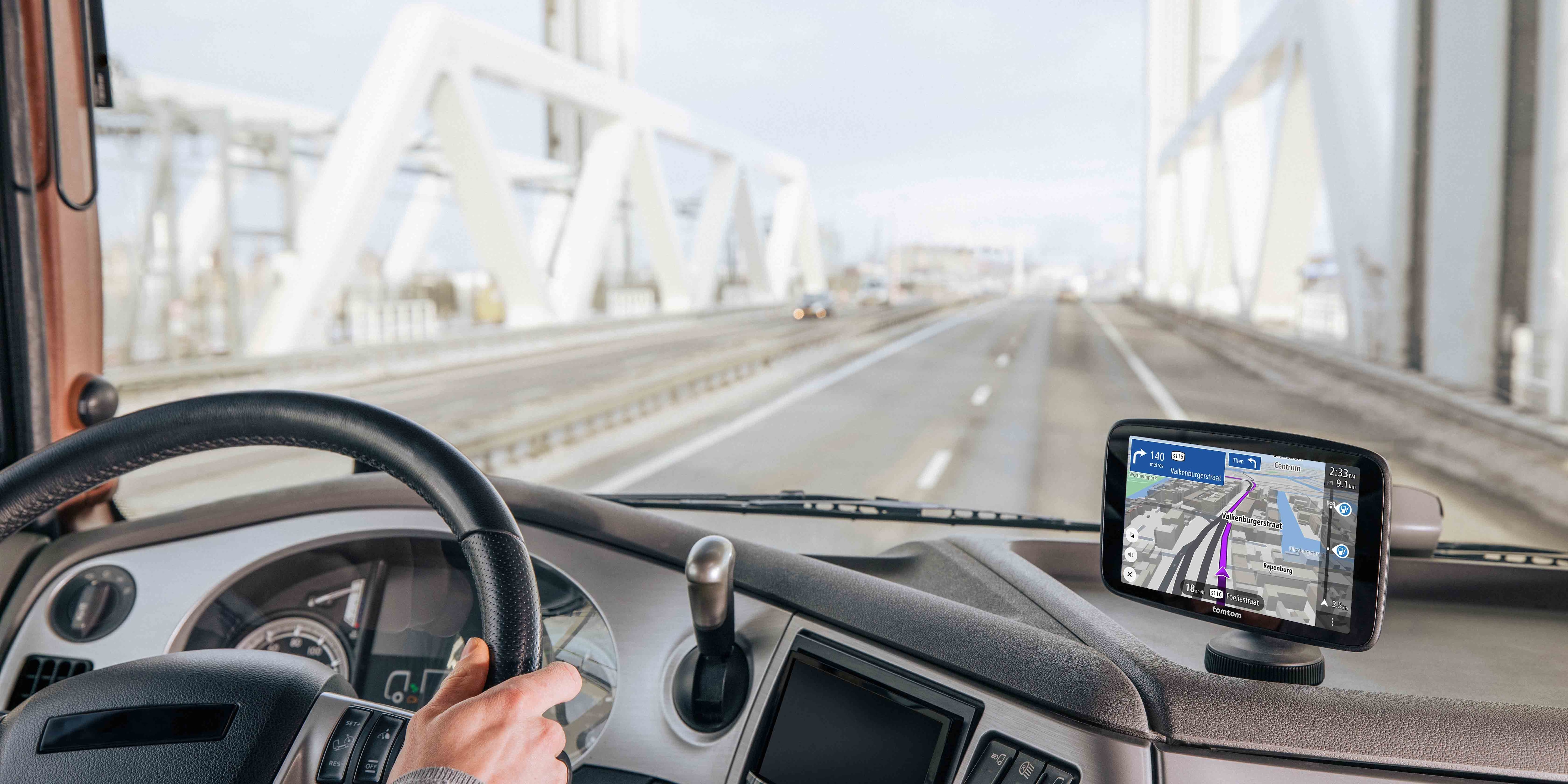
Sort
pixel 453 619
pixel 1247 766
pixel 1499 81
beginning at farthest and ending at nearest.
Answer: pixel 1499 81 → pixel 453 619 → pixel 1247 766

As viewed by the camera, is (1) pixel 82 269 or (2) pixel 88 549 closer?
(2) pixel 88 549

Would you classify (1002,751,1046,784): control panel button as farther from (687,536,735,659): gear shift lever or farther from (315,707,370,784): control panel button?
(315,707,370,784): control panel button

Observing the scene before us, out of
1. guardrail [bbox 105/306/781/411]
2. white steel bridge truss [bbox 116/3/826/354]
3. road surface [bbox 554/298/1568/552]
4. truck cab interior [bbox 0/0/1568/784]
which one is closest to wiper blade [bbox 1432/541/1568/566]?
truck cab interior [bbox 0/0/1568/784]

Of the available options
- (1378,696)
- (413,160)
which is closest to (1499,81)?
(1378,696)

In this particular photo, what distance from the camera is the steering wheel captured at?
127cm

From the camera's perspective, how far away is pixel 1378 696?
5.00 feet

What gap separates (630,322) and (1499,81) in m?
20.7

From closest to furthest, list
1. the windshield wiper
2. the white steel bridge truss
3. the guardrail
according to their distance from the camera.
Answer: the windshield wiper
the guardrail
the white steel bridge truss

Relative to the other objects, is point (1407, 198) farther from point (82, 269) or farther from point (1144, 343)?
point (82, 269)

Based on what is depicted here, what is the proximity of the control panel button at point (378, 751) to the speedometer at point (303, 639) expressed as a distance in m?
1.17

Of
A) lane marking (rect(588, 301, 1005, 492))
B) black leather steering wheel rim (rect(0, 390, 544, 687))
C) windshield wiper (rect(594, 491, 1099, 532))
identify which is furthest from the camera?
lane marking (rect(588, 301, 1005, 492))

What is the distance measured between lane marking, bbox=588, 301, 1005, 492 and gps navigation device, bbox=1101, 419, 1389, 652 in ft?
7.01

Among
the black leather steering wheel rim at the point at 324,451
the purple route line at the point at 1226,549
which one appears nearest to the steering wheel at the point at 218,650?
the black leather steering wheel rim at the point at 324,451

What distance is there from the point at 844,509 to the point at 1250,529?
6.02 feet
